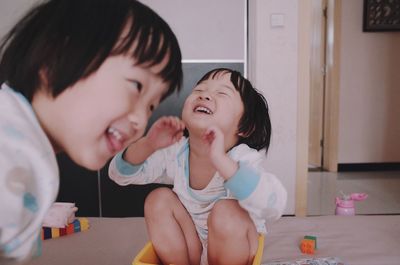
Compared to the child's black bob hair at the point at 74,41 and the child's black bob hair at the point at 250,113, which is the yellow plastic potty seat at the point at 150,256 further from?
the child's black bob hair at the point at 74,41

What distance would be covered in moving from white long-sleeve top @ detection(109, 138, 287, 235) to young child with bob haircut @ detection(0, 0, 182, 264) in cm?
22

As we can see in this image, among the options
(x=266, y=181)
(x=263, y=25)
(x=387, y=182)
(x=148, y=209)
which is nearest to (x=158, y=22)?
(x=266, y=181)

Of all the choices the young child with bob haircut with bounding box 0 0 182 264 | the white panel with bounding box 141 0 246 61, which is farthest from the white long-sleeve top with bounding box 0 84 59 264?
the white panel with bounding box 141 0 246 61

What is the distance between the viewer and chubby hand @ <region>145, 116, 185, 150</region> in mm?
661

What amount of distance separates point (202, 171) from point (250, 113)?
146 mm

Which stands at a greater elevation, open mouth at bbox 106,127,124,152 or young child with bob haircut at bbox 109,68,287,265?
open mouth at bbox 106,127,124,152

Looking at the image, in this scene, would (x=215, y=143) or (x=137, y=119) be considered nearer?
(x=137, y=119)

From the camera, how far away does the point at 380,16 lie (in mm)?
3061

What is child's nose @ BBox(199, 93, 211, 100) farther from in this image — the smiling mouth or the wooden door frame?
the wooden door frame

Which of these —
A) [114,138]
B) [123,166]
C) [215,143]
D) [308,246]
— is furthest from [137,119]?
[308,246]

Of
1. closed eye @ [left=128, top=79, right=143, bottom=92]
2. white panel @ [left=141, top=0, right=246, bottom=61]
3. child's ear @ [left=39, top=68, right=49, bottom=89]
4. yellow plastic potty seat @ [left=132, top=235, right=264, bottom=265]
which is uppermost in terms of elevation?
white panel @ [left=141, top=0, right=246, bottom=61]

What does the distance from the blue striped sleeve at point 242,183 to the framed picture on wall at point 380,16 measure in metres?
2.87

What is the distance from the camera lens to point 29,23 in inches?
17.7

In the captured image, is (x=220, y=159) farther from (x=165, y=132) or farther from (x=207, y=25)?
(x=207, y=25)
